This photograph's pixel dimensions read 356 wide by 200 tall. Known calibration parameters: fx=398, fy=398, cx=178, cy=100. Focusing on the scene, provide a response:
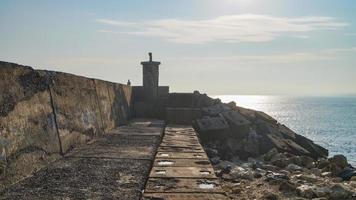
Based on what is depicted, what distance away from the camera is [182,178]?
11.8 feet

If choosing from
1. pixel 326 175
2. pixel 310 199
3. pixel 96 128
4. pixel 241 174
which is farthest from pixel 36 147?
pixel 326 175

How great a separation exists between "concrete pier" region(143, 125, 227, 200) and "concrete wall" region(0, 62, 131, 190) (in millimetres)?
1079

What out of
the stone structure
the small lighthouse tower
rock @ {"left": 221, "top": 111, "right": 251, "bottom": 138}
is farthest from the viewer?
the small lighthouse tower

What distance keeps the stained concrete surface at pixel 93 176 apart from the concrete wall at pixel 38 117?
0.46ft

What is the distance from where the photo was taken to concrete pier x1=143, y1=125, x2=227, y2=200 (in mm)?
3047

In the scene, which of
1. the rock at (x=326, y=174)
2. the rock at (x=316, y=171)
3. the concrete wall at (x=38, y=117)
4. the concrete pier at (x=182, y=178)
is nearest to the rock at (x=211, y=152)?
the rock at (x=316, y=171)

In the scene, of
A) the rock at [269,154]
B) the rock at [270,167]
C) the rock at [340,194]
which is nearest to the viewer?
the rock at [340,194]

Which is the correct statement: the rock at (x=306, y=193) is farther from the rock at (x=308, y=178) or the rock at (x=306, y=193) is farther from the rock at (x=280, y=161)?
the rock at (x=280, y=161)

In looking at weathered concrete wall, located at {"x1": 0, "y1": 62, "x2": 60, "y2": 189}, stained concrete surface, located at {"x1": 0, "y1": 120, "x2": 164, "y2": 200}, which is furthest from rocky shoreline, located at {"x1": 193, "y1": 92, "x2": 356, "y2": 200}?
weathered concrete wall, located at {"x1": 0, "y1": 62, "x2": 60, "y2": 189}

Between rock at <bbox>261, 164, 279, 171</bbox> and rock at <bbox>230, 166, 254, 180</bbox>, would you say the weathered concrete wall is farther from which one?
rock at <bbox>261, 164, 279, 171</bbox>

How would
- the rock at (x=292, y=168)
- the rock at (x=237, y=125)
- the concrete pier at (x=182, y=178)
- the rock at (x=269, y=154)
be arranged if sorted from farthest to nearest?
the rock at (x=237, y=125) < the rock at (x=269, y=154) < the rock at (x=292, y=168) < the concrete pier at (x=182, y=178)

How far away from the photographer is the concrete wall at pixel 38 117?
10.8ft

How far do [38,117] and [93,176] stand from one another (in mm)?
937

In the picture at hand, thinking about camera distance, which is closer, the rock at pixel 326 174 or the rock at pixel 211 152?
the rock at pixel 326 174
